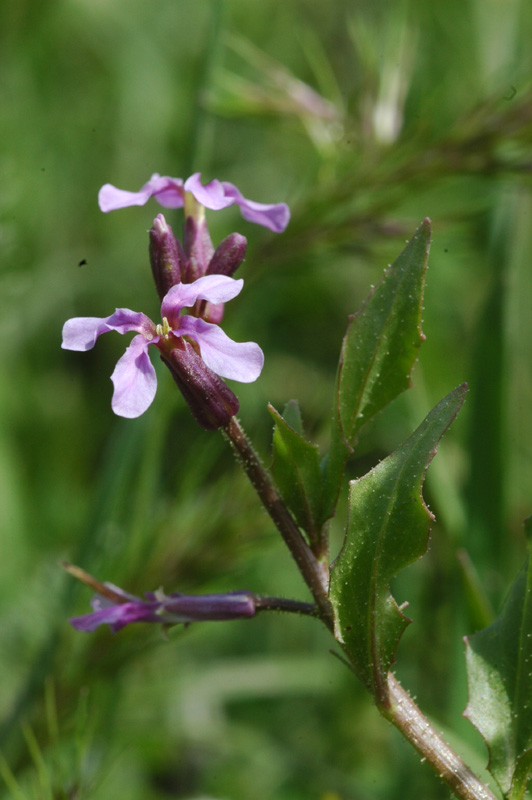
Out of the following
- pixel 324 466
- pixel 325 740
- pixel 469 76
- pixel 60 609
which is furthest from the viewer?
pixel 469 76

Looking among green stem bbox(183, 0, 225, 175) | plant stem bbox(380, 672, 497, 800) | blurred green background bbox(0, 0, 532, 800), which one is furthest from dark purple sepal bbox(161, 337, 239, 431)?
green stem bbox(183, 0, 225, 175)

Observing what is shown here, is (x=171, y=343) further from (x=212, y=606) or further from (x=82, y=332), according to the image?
(x=212, y=606)

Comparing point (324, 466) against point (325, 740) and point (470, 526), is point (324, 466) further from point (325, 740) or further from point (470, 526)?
point (325, 740)

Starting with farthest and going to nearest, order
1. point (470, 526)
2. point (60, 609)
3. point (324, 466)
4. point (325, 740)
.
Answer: point (325, 740)
point (470, 526)
point (60, 609)
point (324, 466)

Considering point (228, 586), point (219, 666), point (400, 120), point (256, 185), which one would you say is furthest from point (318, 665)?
point (256, 185)

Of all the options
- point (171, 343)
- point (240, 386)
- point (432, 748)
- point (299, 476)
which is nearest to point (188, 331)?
point (171, 343)
